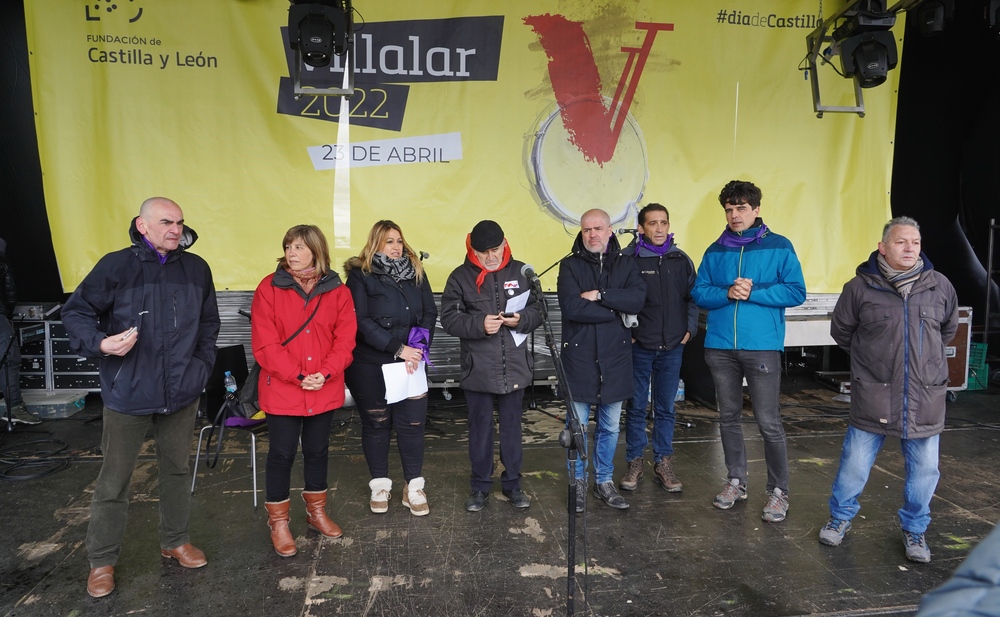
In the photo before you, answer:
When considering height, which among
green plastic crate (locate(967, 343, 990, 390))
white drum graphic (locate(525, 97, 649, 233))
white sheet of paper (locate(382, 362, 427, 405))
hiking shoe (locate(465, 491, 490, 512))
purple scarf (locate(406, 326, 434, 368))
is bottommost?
hiking shoe (locate(465, 491, 490, 512))

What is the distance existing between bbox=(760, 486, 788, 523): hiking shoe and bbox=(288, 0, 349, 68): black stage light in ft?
12.6

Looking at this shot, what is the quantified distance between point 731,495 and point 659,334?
38.0 inches

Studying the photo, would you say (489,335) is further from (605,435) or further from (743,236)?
(743,236)

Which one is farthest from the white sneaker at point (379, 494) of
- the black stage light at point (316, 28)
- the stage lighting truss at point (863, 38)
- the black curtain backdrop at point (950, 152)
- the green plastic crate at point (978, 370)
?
the green plastic crate at point (978, 370)

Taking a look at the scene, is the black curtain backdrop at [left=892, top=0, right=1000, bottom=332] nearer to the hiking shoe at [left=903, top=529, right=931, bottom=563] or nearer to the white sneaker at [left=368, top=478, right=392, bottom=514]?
the hiking shoe at [left=903, top=529, right=931, bottom=563]

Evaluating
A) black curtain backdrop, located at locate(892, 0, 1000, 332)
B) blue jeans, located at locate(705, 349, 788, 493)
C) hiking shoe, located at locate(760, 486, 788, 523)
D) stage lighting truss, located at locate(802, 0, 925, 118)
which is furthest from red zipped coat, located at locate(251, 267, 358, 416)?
black curtain backdrop, located at locate(892, 0, 1000, 332)

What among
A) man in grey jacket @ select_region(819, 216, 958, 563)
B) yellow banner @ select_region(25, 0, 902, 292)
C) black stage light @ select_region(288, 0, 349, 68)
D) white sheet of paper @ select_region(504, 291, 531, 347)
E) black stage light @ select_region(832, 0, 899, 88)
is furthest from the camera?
yellow banner @ select_region(25, 0, 902, 292)

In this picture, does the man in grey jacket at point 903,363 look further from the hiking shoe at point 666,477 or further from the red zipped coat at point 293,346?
the red zipped coat at point 293,346

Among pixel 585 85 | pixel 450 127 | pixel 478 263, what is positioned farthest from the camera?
pixel 585 85

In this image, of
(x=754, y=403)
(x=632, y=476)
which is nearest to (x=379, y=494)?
(x=632, y=476)

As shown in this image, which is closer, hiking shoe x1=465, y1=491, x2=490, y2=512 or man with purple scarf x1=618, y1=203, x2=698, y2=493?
hiking shoe x1=465, y1=491, x2=490, y2=512

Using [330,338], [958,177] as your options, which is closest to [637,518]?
[330,338]

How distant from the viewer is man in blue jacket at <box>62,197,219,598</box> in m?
2.67

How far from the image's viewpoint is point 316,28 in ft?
14.1
